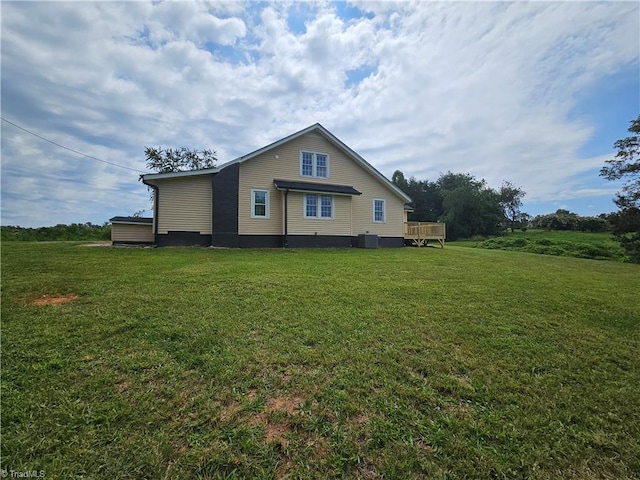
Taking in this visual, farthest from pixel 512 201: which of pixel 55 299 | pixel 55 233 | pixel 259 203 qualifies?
pixel 55 233

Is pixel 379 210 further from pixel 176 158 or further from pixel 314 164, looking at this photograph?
pixel 176 158

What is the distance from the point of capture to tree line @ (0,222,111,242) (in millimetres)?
18891

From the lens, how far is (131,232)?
647 inches

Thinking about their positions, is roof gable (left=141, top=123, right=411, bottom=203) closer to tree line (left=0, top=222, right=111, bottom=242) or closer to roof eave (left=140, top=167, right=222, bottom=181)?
roof eave (left=140, top=167, right=222, bottom=181)

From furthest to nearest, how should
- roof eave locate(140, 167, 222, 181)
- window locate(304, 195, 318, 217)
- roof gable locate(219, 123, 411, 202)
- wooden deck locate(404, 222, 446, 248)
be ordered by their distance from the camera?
wooden deck locate(404, 222, 446, 248) < window locate(304, 195, 318, 217) < roof gable locate(219, 123, 411, 202) < roof eave locate(140, 167, 222, 181)

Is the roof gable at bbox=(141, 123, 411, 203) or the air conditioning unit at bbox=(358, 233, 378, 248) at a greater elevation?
the roof gable at bbox=(141, 123, 411, 203)

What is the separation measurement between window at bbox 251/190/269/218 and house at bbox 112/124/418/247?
0.06 m

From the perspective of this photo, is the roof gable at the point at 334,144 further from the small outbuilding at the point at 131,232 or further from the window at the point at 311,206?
the small outbuilding at the point at 131,232

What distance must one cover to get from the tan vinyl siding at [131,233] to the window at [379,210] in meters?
14.2

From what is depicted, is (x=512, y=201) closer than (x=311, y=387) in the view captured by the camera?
No

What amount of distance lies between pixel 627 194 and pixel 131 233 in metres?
32.9

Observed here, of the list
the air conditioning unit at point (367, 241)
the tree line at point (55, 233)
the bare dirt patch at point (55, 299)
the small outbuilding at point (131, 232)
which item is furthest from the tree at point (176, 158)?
the bare dirt patch at point (55, 299)

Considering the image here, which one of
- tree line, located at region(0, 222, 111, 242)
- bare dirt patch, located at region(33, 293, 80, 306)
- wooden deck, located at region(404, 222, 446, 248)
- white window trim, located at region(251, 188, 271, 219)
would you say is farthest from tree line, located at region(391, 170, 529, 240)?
bare dirt patch, located at region(33, 293, 80, 306)

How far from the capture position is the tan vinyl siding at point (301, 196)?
50.2 ft
